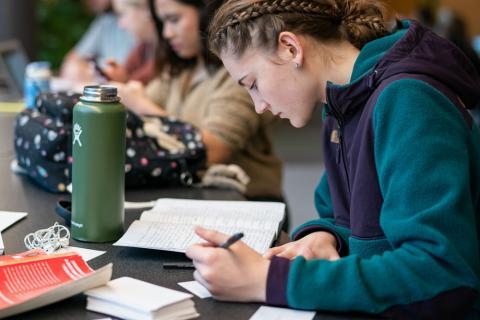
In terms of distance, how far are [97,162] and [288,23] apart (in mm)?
398

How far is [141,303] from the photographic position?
101 cm

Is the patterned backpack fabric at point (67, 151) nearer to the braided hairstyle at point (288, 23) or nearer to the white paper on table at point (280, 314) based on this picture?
the braided hairstyle at point (288, 23)

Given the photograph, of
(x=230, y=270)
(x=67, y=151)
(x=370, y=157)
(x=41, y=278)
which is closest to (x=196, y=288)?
(x=230, y=270)

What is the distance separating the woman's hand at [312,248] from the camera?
125 centimetres

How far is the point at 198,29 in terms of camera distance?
237 cm

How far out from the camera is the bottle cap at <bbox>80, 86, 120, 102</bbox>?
51.6 inches

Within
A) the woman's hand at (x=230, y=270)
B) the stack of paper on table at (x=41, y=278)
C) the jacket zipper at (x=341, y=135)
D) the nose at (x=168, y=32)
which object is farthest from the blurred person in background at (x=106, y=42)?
the woman's hand at (x=230, y=270)

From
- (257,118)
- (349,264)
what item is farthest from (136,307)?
(257,118)

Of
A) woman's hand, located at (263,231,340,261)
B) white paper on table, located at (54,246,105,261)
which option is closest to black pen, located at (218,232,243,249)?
woman's hand, located at (263,231,340,261)

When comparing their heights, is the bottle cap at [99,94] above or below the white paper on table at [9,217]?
above

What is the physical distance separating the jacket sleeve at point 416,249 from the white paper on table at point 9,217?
1.96 ft

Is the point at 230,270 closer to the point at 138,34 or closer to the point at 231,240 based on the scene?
the point at 231,240

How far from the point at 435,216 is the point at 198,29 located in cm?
148

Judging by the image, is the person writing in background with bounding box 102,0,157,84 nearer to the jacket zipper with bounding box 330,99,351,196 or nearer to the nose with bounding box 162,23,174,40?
the nose with bounding box 162,23,174,40
